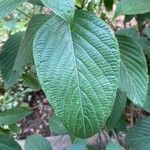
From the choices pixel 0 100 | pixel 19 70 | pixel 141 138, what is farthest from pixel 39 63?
pixel 0 100

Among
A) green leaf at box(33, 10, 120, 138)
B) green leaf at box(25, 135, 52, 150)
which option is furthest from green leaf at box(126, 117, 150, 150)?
green leaf at box(33, 10, 120, 138)

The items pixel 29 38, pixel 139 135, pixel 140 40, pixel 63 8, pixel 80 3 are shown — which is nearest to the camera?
pixel 63 8

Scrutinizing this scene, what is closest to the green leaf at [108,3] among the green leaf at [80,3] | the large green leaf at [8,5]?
the green leaf at [80,3]

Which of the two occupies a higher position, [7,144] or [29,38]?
[29,38]

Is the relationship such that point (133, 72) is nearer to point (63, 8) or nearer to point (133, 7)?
point (133, 7)

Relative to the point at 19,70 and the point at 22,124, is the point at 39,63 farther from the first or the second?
the point at 22,124

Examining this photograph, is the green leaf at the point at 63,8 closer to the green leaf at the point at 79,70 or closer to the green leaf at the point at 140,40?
the green leaf at the point at 79,70

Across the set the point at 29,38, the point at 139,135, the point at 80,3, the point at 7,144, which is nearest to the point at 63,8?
the point at 29,38
